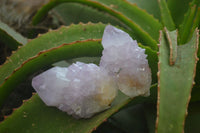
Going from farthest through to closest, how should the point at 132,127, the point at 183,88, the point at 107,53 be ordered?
the point at 132,127
the point at 107,53
the point at 183,88

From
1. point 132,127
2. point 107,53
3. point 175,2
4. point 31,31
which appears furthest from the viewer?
point 31,31

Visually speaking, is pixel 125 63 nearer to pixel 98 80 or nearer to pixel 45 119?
pixel 98 80

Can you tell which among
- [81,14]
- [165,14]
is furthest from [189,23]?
[81,14]

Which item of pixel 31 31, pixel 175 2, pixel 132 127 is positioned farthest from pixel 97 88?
pixel 31 31

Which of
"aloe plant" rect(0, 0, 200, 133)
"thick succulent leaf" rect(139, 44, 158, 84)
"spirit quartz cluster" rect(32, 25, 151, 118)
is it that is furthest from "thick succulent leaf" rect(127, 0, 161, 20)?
"spirit quartz cluster" rect(32, 25, 151, 118)

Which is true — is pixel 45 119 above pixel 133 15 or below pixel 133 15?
below

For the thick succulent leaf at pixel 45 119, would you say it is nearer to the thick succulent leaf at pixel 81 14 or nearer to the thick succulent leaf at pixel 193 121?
the thick succulent leaf at pixel 193 121

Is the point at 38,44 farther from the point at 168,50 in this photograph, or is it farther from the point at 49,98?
the point at 168,50
